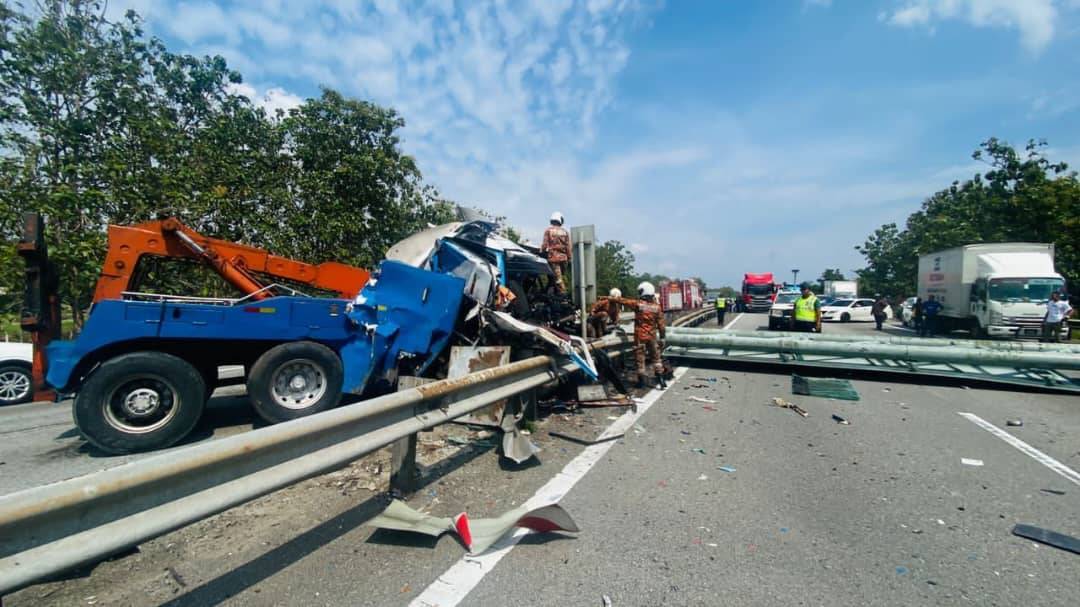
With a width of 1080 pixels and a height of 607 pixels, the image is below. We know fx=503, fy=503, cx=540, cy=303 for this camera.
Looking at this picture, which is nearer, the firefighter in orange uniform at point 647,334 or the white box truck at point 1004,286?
the firefighter in orange uniform at point 647,334

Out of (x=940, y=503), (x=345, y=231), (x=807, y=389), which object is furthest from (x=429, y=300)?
(x=345, y=231)

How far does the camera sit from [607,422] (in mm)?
5766

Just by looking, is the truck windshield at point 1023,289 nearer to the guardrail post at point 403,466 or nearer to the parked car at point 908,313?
the parked car at point 908,313

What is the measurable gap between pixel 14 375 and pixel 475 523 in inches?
374

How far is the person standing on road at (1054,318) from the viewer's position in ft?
52.7

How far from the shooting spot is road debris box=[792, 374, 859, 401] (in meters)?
7.32

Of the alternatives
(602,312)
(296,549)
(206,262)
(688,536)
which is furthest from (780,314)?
(296,549)

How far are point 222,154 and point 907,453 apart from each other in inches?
585

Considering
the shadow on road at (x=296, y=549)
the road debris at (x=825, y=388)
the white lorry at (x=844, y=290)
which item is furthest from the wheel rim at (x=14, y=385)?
the white lorry at (x=844, y=290)

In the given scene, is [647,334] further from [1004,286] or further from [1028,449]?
[1004,286]

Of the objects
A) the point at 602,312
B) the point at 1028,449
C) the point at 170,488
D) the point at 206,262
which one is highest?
the point at 206,262

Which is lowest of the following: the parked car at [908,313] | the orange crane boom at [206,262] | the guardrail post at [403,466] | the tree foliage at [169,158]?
the parked car at [908,313]

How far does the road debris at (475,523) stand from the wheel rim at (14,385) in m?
8.81

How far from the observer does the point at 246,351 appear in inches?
226
